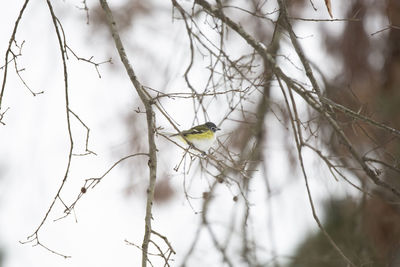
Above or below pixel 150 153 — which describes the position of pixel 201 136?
above

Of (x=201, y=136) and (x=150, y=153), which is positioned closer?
(x=150, y=153)

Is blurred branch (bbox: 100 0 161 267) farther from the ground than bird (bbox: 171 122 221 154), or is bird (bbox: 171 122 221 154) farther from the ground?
bird (bbox: 171 122 221 154)

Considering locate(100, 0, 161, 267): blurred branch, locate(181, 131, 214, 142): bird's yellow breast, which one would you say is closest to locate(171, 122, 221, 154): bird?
locate(181, 131, 214, 142): bird's yellow breast

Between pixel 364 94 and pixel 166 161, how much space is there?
103 inches

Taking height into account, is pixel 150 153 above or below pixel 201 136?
below

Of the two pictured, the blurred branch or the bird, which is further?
the bird

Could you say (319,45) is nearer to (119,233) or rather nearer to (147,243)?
(147,243)

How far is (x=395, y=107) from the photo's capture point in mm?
6262

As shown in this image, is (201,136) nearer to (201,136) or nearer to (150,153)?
(201,136)

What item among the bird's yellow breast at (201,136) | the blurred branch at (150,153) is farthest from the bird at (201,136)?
the blurred branch at (150,153)

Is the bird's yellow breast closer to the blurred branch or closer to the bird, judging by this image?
the bird

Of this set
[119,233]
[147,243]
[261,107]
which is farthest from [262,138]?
[119,233]

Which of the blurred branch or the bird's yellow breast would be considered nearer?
the blurred branch

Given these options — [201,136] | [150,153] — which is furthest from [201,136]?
[150,153]
